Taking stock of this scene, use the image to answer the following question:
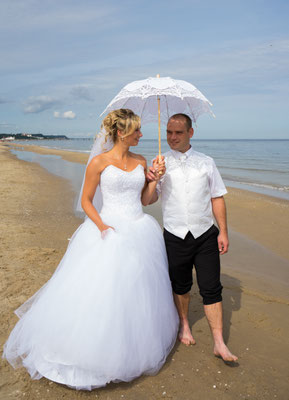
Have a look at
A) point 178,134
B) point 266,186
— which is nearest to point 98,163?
point 178,134

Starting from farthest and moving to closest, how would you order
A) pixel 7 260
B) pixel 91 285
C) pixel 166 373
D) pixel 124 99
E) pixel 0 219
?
pixel 0 219, pixel 7 260, pixel 124 99, pixel 166 373, pixel 91 285

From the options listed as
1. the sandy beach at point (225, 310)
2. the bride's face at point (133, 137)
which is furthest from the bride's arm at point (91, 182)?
the sandy beach at point (225, 310)

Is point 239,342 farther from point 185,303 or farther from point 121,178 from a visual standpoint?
point 121,178

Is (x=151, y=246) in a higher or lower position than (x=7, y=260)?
higher

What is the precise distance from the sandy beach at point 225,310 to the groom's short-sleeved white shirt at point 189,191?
1.37m

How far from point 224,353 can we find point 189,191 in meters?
1.64

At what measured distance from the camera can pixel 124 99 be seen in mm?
3801

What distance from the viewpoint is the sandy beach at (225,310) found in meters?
3.11

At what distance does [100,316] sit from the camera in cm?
299

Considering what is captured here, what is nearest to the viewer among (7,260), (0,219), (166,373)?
(166,373)

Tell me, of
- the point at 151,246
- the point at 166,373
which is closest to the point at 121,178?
the point at 151,246

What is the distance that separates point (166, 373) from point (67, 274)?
4.45 ft

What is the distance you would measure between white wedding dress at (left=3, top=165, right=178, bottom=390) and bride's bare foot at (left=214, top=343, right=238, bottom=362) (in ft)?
1.58

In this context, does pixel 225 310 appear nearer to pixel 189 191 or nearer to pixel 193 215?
pixel 193 215
